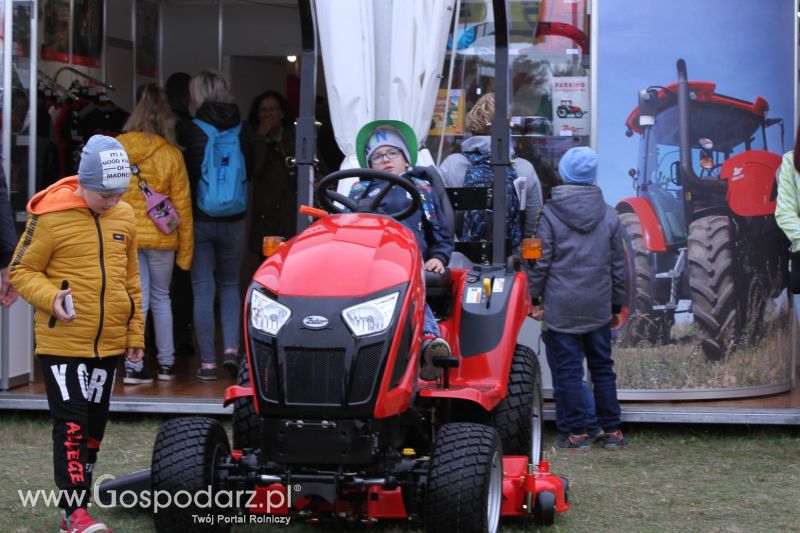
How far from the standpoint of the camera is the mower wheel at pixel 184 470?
4699mm

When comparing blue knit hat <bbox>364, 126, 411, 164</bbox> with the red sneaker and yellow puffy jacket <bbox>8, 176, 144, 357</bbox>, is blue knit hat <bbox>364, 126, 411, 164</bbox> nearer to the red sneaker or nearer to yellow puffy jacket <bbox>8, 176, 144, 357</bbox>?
yellow puffy jacket <bbox>8, 176, 144, 357</bbox>

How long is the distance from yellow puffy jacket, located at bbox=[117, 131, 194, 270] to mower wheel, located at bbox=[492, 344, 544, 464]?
309 centimetres

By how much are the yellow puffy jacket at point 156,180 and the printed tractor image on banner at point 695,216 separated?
2.61 meters

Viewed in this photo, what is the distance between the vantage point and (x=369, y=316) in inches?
185

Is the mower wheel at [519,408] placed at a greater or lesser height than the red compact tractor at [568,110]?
lesser

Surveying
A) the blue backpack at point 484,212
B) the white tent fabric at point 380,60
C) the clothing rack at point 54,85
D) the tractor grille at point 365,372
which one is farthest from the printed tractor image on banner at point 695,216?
the clothing rack at point 54,85

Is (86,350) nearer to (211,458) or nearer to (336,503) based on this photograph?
(211,458)

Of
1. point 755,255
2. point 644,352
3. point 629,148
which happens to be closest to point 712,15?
point 629,148

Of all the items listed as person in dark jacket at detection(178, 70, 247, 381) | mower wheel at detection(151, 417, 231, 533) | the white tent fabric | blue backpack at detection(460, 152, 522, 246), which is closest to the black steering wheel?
mower wheel at detection(151, 417, 231, 533)

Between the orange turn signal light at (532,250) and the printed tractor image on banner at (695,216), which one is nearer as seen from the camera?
the orange turn signal light at (532,250)

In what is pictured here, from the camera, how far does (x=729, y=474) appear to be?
660 centimetres

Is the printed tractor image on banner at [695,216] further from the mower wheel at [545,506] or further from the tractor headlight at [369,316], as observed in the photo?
the tractor headlight at [369,316]

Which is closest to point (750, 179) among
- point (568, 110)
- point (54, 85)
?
point (568, 110)

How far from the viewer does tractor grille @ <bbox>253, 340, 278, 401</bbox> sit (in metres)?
4.68
